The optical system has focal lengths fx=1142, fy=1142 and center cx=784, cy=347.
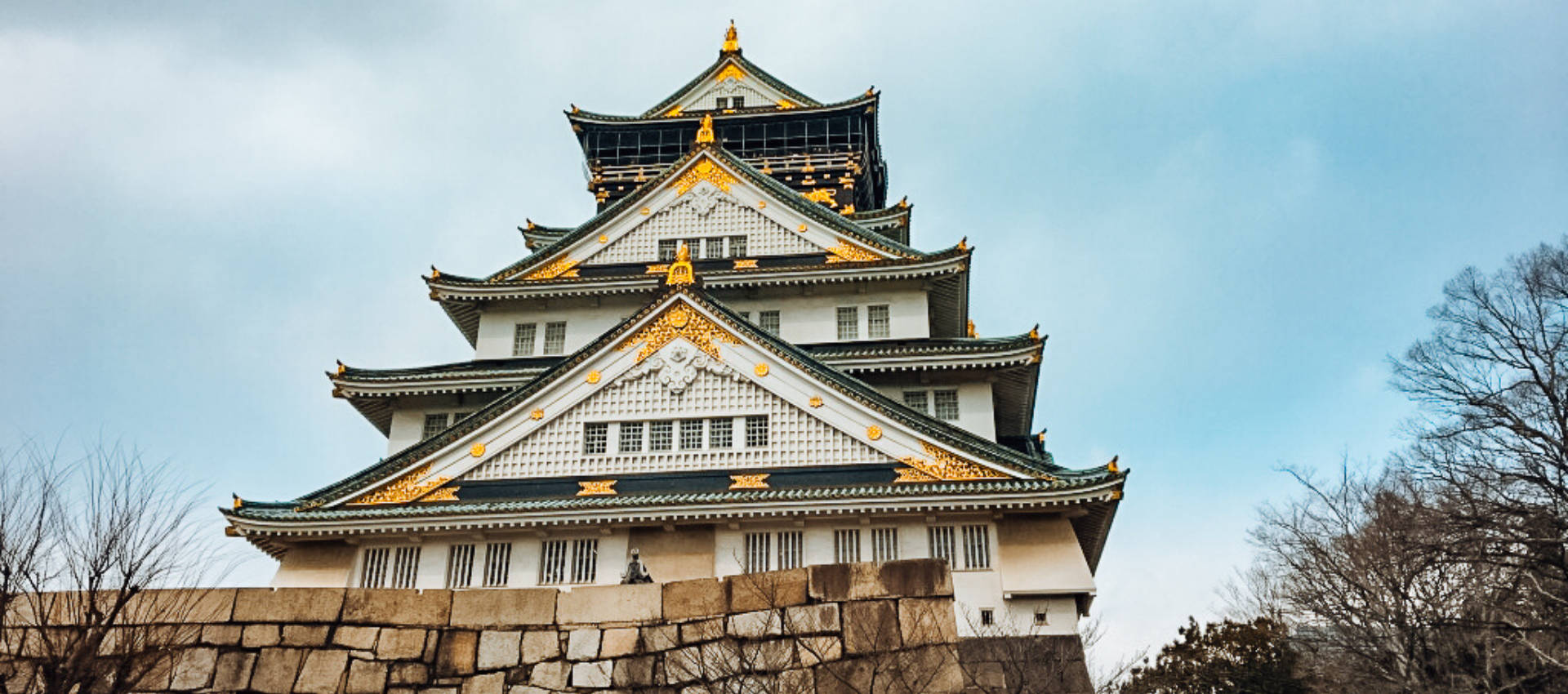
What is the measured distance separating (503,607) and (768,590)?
2.87 meters

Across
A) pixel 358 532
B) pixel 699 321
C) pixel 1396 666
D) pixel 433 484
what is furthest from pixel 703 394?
pixel 1396 666

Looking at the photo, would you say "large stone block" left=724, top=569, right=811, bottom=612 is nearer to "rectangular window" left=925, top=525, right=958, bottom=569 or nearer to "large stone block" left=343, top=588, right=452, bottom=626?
"large stone block" left=343, top=588, right=452, bottom=626

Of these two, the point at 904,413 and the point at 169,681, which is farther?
the point at 904,413

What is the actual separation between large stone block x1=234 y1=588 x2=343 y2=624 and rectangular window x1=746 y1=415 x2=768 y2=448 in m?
10.8

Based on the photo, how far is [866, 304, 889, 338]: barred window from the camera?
2847 cm

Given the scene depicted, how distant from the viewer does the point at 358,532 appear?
827 inches

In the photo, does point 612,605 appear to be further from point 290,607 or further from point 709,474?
point 709,474

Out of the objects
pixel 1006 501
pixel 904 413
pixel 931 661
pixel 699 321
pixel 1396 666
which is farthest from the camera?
pixel 1396 666

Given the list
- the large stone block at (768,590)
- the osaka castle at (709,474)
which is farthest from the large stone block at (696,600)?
the osaka castle at (709,474)

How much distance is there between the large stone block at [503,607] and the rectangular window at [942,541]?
32.5ft

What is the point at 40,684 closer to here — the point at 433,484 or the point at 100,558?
the point at 100,558

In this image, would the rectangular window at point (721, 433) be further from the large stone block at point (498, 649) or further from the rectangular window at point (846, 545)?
the large stone block at point (498, 649)

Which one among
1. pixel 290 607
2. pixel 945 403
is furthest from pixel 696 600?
pixel 945 403

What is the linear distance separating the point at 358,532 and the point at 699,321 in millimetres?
7523
